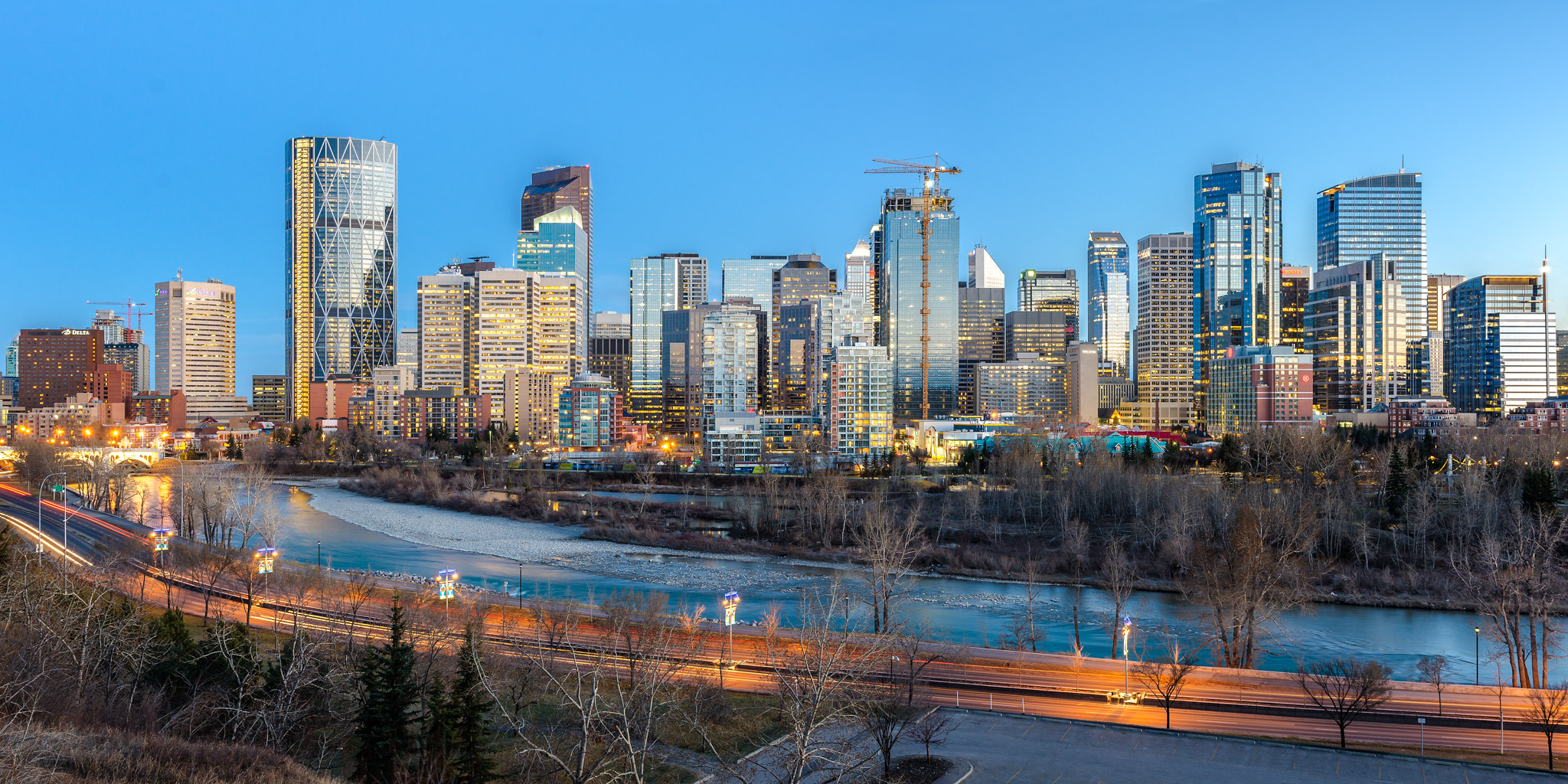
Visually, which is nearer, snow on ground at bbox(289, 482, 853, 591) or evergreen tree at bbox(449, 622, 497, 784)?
evergreen tree at bbox(449, 622, 497, 784)

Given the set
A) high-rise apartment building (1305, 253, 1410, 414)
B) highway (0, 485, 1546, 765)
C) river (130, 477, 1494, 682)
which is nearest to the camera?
highway (0, 485, 1546, 765)

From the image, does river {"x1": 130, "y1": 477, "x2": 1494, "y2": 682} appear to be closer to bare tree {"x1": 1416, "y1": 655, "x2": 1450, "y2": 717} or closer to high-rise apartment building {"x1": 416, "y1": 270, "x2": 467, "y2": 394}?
bare tree {"x1": 1416, "y1": 655, "x2": 1450, "y2": 717}

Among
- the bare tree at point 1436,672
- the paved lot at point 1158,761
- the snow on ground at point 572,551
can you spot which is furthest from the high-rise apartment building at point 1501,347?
the paved lot at point 1158,761

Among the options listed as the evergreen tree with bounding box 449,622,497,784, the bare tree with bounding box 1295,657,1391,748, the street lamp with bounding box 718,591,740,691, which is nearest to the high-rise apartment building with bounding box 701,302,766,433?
the street lamp with bounding box 718,591,740,691

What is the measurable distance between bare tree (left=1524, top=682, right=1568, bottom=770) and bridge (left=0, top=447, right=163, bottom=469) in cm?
9068

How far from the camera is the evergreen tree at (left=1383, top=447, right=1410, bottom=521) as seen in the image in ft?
179

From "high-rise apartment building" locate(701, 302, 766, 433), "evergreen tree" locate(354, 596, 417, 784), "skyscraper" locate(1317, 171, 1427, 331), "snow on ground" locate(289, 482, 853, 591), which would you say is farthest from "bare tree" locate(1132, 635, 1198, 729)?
"skyscraper" locate(1317, 171, 1427, 331)

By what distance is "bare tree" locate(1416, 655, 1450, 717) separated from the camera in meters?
25.1

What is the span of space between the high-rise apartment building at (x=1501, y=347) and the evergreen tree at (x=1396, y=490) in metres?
102

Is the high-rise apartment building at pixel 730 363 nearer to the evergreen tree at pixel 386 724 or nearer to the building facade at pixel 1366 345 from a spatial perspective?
the building facade at pixel 1366 345

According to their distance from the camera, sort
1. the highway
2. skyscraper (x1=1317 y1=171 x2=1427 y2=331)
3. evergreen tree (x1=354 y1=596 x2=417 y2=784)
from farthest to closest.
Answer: skyscraper (x1=1317 y1=171 x2=1427 y2=331) < the highway < evergreen tree (x1=354 y1=596 x2=417 y2=784)

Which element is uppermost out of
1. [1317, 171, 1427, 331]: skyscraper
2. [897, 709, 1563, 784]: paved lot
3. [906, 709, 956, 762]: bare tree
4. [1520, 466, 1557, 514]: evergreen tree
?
[1317, 171, 1427, 331]: skyscraper

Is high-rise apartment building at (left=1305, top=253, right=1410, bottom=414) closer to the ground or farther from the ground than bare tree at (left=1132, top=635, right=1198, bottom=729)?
farther from the ground

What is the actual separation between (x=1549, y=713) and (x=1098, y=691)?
9.63m
